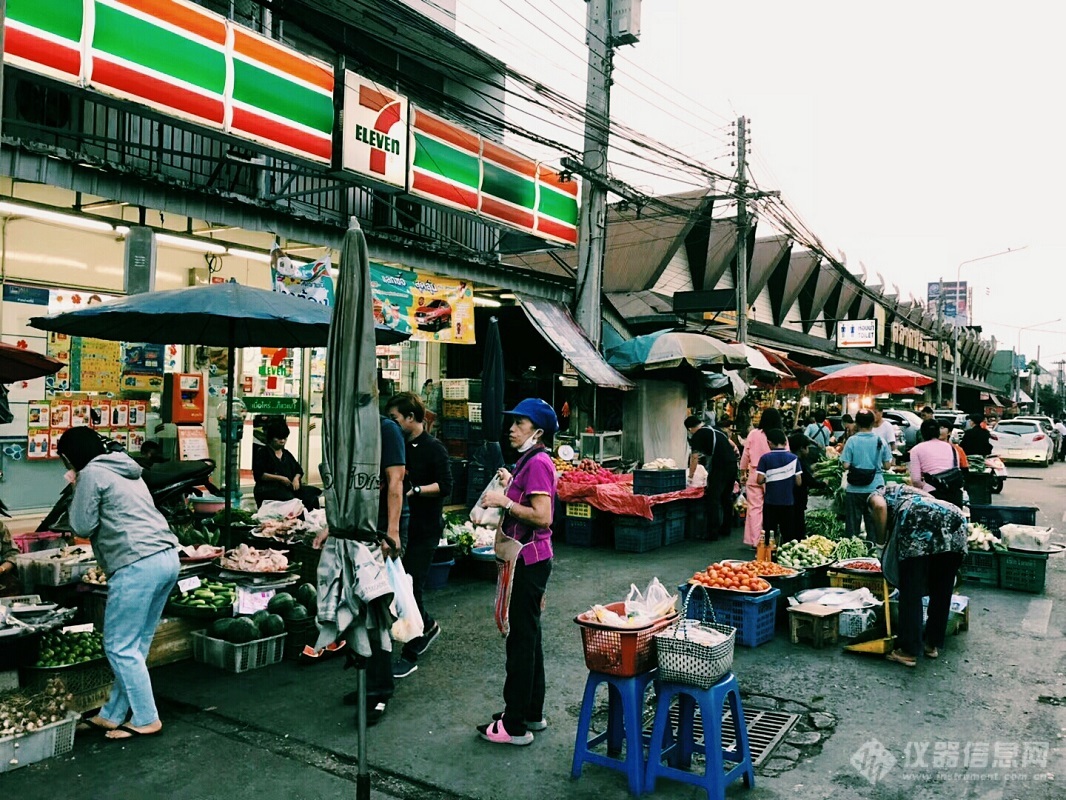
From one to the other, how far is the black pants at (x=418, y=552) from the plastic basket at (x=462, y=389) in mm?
8125

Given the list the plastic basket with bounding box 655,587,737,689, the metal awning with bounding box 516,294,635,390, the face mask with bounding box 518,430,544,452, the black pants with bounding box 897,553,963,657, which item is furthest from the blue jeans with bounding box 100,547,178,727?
the metal awning with bounding box 516,294,635,390

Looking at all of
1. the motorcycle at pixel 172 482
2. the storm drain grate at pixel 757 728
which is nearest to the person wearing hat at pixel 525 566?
the storm drain grate at pixel 757 728

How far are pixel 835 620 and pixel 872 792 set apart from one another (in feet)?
9.85

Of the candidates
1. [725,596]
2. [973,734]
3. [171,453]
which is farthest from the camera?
[171,453]

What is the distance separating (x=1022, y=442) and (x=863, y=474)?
23257mm

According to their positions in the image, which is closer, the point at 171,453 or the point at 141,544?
the point at 141,544

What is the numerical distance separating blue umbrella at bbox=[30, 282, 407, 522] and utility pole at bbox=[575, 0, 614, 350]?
7.90 meters

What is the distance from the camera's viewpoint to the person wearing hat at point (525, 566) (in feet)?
15.5

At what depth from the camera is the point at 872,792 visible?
4.31 m

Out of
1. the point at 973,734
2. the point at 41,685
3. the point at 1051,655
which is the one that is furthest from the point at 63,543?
the point at 1051,655

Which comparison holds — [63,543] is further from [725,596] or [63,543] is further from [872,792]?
[872,792]

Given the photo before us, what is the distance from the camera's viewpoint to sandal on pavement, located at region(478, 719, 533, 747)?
15.9 feet

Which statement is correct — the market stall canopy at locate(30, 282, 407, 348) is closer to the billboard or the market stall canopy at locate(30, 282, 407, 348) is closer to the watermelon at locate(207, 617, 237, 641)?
the watermelon at locate(207, 617, 237, 641)

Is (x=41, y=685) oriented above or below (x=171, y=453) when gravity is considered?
below
